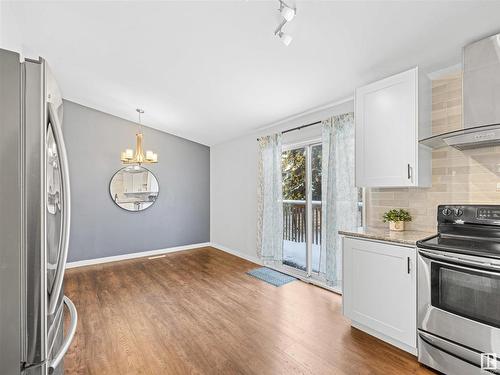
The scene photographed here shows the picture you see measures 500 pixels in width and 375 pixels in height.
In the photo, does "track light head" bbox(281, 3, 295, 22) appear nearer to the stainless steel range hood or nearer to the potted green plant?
the stainless steel range hood

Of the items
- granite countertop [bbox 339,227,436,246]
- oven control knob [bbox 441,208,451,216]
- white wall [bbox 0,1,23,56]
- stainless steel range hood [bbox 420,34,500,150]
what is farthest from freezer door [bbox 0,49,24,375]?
oven control knob [bbox 441,208,451,216]

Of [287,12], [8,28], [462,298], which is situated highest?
[8,28]

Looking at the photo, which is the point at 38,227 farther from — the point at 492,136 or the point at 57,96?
the point at 492,136

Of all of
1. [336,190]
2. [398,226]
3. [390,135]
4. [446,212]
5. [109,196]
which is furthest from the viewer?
[109,196]

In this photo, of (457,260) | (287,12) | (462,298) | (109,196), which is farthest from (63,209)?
(109,196)

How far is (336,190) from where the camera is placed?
3.17 metres

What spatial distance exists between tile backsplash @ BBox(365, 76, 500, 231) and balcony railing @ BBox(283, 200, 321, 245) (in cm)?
113

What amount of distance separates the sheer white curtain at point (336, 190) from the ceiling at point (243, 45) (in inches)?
16.0

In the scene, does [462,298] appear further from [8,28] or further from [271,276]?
[8,28]

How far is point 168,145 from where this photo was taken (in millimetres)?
5598

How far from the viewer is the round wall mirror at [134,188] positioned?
5.04 meters

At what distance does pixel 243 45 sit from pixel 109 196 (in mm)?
3929

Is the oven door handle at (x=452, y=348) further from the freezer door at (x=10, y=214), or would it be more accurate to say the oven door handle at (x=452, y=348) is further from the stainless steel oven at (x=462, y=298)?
the freezer door at (x=10, y=214)

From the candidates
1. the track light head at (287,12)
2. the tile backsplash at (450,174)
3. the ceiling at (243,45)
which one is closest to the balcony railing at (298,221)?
the tile backsplash at (450,174)
